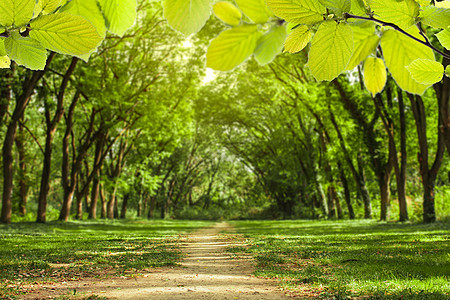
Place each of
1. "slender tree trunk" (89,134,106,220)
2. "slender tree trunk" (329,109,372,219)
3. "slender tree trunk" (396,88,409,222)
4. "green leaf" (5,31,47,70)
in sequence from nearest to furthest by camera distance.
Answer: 1. "green leaf" (5,31,47,70)
2. "slender tree trunk" (396,88,409,222)
3. "slender tree trunk" (329,109,372,219)
4. "slender tree trunk" (89,134,106,220)

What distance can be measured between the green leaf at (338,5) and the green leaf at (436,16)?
0.58ft

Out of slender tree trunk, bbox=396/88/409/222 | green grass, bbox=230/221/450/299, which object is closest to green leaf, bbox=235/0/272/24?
green grass, bbox=230/221/450/299

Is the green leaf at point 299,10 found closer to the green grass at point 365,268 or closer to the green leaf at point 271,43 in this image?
the green leaf at point 271,43

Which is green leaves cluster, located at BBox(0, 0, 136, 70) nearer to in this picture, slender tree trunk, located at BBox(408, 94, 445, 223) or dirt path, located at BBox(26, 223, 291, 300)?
dirt path, located at BBox(26, 223, 291, 300)

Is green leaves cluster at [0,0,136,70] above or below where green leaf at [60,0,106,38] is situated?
below

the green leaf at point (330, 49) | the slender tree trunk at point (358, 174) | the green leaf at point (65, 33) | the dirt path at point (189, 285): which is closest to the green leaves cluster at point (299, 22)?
the green leaf at point (330, 49)

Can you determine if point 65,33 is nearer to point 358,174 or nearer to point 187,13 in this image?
point 187,13

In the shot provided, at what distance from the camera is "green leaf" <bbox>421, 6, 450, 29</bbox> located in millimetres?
539

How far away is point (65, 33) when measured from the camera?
18.9 inches

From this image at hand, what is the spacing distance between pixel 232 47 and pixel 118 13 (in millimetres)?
293

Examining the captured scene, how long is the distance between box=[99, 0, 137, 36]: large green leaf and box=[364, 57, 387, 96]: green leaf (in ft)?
1.75

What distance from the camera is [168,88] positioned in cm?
2339

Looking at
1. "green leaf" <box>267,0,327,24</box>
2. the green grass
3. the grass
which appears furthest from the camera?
the grass

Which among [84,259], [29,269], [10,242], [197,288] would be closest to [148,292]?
[197,288]
